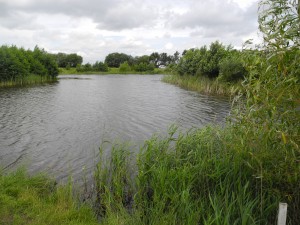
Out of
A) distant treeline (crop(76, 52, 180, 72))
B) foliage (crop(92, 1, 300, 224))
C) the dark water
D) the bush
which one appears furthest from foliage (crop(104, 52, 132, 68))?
foliage (crop(92, 1, 300, 224))

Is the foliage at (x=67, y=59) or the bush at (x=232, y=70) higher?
the foliage at (x=67, y=59)

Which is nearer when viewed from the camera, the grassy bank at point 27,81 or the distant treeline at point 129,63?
the grassy bank at point 27,81

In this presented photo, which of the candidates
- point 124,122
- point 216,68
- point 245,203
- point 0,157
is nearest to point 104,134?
point 124,122

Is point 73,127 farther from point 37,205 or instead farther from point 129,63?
point 129,63

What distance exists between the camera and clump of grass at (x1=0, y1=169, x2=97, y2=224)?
17.6 ft

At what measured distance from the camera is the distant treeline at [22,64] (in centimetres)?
3769

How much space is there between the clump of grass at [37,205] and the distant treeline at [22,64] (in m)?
35.3

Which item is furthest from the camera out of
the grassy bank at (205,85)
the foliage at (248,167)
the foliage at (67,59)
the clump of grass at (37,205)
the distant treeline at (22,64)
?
the foliage at (67,59)

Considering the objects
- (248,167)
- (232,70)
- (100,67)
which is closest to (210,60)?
(232,70)

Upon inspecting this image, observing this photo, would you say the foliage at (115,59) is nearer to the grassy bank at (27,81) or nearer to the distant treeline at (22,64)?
the distant treeline at (22,64)

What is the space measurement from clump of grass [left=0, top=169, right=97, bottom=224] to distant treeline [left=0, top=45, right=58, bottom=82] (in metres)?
35.3

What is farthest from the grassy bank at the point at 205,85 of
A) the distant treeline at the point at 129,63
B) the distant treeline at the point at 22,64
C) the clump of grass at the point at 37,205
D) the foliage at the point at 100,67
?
the foliage at the point at 100,67

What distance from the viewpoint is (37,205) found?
581 cm

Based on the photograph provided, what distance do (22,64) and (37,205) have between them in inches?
1593
